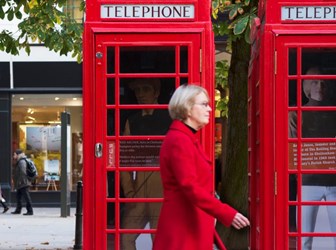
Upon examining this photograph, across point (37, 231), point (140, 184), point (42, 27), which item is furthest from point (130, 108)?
point (37, 231)

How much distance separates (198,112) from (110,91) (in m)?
1.68

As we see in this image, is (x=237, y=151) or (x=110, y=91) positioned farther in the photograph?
(x=237, y=151)

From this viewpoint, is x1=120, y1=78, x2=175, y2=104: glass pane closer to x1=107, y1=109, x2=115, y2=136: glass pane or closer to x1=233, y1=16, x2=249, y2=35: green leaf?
x1=107, y1=109, x2=115, y2=136: glass pane

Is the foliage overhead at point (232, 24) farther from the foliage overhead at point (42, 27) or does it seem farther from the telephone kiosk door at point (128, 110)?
the telephone kiosk door at point (128, 110)

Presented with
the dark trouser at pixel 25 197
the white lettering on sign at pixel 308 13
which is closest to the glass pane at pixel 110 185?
the white lettering on sign at pixel 308 13

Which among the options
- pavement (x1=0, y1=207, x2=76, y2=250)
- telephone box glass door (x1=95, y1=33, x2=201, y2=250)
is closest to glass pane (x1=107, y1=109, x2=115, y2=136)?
telephone box glass door (x1=95, y1=33, x2=201, y2=250)

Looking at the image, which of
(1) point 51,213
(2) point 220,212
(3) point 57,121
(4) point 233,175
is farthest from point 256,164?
(3) point 57,121

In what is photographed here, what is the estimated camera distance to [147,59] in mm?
6719

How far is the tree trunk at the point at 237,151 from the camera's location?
35.5 feet

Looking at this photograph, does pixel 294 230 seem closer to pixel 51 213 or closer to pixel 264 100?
pixel 264 100

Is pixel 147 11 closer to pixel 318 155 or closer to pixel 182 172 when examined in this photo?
pixel 318 155

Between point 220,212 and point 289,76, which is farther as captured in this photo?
point 289,76

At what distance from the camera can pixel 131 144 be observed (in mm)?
6738

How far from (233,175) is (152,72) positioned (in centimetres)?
A: 449
